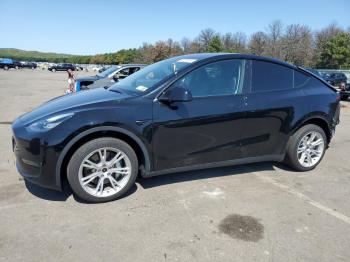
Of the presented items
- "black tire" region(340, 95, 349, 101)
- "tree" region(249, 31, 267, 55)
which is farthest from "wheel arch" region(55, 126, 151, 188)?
"tree" region(249, 31, 267, 55)

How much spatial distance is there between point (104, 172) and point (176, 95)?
121 centimetres

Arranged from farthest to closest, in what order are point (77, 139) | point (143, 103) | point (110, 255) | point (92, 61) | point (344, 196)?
point (92, 61)
point (344, 196)
point (143, 103)
point (77, 139)
point (110, 255)

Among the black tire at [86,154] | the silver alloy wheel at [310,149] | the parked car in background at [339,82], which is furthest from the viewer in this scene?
the parked car in background at [339,82]

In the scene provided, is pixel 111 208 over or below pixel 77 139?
below

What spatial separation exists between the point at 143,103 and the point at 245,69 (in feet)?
5.05

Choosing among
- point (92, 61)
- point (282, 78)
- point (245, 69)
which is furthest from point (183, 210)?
point (92, 61)

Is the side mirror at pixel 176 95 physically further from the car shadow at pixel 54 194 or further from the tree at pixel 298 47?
the tree at pixel 298 47

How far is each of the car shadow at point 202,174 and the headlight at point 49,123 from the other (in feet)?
4.60

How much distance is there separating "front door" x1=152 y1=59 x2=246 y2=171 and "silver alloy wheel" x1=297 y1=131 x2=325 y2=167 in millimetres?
1254

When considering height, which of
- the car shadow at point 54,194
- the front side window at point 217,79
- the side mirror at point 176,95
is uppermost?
the front side window at point 217,79

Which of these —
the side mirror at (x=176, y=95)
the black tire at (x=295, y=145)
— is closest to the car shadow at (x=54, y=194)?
the side mirror at (x=176, y=95)

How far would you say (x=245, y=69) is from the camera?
4.45 meters

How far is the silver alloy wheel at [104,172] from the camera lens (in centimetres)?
371

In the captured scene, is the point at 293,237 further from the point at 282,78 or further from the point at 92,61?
the point at 92,61
